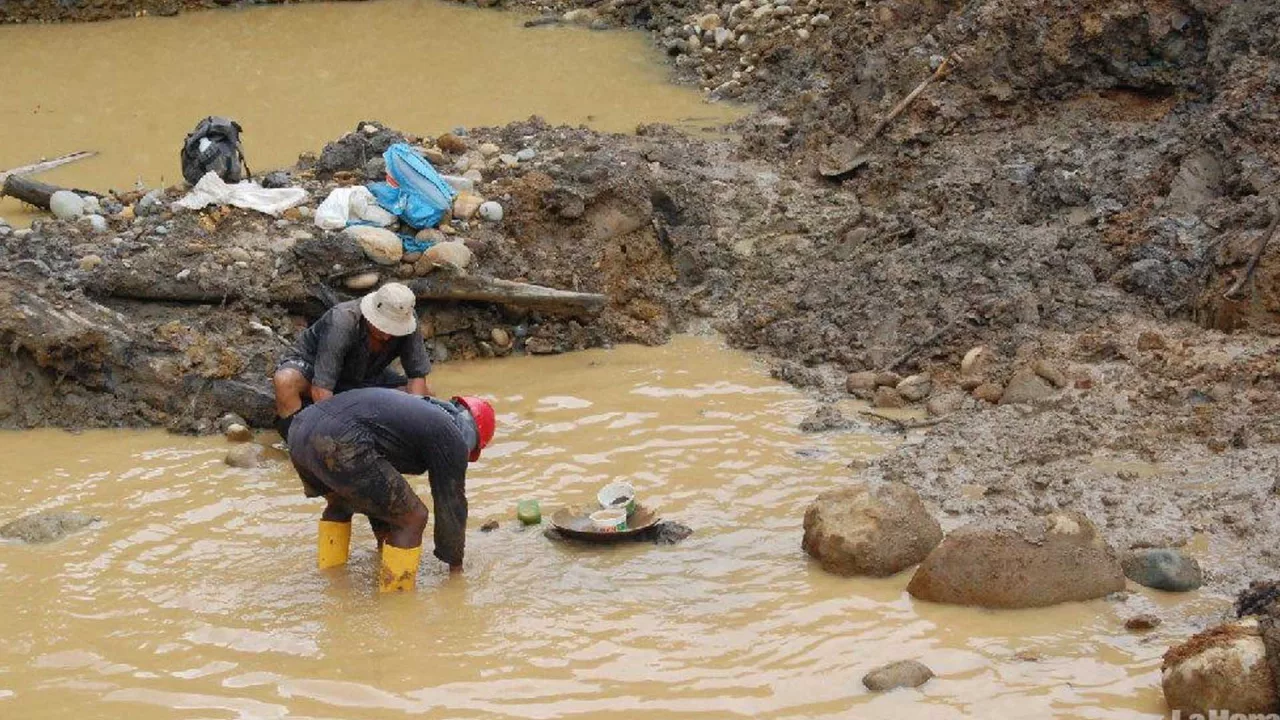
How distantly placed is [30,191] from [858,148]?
6.28m

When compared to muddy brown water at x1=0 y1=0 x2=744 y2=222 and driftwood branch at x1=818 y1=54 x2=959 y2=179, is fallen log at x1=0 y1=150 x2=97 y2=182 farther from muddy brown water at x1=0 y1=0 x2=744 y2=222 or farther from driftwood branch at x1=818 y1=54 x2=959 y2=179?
driftwood branch at x1=818 y1=54 x2=959 y2=179

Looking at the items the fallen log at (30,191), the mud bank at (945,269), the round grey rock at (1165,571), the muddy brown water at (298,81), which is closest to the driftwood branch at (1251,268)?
the mud bank at (945,269)

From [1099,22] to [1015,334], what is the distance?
391cm

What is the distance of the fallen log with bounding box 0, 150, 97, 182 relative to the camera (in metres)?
11.9

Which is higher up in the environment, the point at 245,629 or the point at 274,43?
the point at 274,43

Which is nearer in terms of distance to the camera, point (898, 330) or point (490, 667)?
point (490, 667)

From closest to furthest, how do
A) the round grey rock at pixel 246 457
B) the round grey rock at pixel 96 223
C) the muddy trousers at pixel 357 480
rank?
the muddy trousers at pixel 357 480 < the round grey rock at pixel 246 457 < the round grey rock at pixel 96 223

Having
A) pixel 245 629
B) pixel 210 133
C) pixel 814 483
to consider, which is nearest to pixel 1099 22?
pixel 814 483

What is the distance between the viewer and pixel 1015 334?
859 centimetres

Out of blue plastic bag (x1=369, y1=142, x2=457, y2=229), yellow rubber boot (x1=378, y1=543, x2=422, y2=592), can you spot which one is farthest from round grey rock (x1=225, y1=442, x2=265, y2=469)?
blue plastic bag (x1=369, y1=142, x2=457, y2=229)

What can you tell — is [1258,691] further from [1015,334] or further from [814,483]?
[1015,334]

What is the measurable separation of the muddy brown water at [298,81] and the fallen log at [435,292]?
277cm

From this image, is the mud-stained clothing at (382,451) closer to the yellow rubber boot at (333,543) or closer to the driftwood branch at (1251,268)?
the yellow rubber boot at (333,543)

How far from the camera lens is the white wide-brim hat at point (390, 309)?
6328 mm
